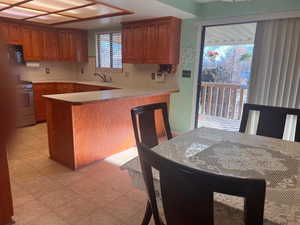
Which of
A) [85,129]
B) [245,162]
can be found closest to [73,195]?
[85,129]

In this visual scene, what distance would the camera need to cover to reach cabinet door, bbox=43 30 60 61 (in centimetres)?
459

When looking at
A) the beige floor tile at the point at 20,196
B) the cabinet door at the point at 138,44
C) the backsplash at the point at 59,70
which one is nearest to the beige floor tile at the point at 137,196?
the beige floor tile at the point at 20,196

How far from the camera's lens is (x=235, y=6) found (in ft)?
9.88

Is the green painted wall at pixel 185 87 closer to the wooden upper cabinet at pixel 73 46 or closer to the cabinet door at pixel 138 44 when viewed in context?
the cabinet door at pixel 138 44

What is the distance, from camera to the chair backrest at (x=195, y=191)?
59cm

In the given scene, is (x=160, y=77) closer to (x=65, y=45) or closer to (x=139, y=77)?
(x=139, y=77)

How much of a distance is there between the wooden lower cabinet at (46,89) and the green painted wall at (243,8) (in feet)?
7.22

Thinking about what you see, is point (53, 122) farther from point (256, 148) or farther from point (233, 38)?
point (233, 38)

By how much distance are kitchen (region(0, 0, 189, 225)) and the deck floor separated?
1.40 m

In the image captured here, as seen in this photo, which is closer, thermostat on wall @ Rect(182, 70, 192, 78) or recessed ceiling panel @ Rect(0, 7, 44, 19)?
recessed ceiling panel @ Rect(0, 7, 44, 19)

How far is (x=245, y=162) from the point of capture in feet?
4.05

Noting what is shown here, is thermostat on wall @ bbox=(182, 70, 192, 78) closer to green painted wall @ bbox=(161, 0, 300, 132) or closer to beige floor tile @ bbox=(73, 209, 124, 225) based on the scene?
green painted wall @ bbox=(161, 0, 300, 132)

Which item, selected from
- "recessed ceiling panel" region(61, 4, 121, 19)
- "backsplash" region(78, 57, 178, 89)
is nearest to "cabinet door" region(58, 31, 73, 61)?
"backsplash" region(78, 57, 178, 89)

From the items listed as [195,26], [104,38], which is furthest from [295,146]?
[104,38]
